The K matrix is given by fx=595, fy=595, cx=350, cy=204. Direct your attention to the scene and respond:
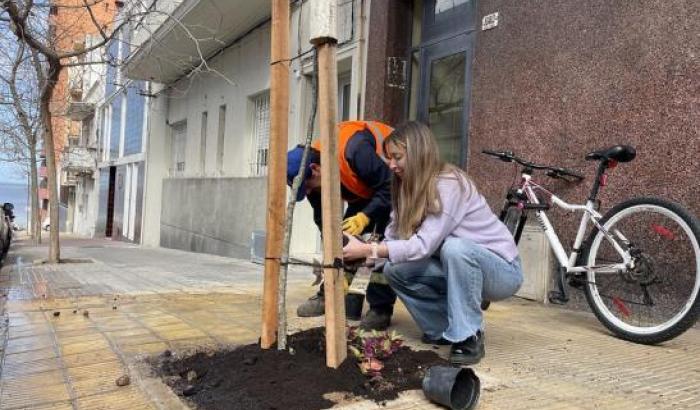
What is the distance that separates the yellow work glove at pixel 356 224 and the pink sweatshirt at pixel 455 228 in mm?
274

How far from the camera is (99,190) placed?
1051 inches

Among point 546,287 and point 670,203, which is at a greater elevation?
point 670,203

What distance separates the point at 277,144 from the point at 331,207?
0.42 meters

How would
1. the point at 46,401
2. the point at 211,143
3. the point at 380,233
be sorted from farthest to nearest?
1. the point at 211,143
2. the point at 380,233
3. the point at 46,401

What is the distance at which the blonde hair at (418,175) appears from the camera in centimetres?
285

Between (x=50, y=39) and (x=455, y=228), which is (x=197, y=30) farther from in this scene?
(x=455, y=228)

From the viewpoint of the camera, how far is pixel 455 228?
9.61 feet

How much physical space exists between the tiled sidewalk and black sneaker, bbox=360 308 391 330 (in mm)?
114

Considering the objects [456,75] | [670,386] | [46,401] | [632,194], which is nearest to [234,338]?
[46,401]

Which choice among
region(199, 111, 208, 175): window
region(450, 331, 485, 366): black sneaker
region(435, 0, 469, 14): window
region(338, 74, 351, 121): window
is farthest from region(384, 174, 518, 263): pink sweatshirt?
region(199, 111, 208, 175): window

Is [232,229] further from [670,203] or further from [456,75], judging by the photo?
[670,203]

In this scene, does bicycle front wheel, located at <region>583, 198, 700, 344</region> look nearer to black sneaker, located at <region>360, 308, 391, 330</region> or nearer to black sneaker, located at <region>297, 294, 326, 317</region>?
black sneaker, located at <region>360, 308, 391, 330</region>

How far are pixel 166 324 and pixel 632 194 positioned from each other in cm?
338

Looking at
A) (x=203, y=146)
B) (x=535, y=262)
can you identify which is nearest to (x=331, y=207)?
(x=535, y=262)
